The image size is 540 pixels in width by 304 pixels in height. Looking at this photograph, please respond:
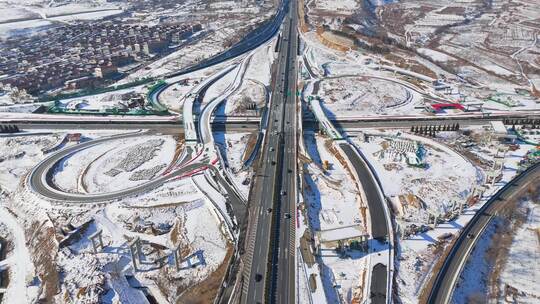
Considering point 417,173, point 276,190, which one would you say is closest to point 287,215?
point 276,190

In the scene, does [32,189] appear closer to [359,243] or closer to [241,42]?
[359,243]

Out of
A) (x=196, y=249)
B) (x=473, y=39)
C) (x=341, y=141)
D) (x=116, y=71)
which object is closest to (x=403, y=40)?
(x=473, y=39)

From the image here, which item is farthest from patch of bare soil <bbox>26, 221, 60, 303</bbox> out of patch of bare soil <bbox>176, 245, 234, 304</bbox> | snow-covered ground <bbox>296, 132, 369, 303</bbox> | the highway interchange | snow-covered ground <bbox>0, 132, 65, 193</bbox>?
snow-covered ground <bbox>296, 132, 369, 303</bbox>

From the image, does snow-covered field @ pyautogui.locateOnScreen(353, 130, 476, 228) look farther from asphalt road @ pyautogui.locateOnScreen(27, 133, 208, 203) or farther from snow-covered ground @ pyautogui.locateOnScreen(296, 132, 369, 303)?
asphalt road @ pyautogui.locateOnScreen(27, 133, 208, 203)

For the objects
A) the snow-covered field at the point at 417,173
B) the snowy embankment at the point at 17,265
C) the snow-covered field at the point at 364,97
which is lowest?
the snowy embankment at the point at 17,265

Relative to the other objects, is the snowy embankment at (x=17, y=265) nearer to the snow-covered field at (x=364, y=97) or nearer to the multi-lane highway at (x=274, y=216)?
the multi-lane highway at (x=274, y=216)

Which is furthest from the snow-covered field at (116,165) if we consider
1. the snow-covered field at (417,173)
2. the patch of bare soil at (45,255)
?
the snow-covered field at (417,173)
